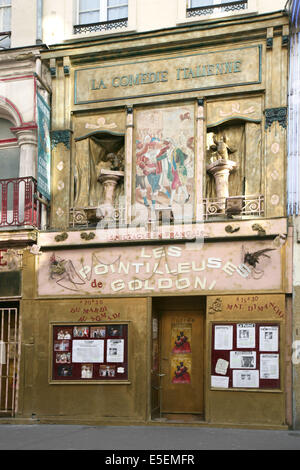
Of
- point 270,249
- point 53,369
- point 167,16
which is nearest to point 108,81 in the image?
point 167,16

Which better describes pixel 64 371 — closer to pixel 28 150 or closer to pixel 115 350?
pixel 115 350

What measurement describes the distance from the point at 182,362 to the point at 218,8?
22.9ft

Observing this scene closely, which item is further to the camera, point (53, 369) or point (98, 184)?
point (98, 184)

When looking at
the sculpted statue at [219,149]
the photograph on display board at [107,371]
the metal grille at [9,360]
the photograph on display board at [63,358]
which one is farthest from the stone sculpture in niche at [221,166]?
the metal grille at [9,360]

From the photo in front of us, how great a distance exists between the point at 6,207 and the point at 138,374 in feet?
14.2

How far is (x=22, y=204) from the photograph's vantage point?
13.2 metres

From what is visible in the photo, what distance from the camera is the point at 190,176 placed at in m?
12.8

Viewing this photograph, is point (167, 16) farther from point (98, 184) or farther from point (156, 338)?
point (156, 338)

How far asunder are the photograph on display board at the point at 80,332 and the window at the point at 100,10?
251 inches

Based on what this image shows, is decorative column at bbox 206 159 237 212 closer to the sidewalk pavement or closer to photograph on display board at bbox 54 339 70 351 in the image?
photograph on display board at bbox 54 339 70 351

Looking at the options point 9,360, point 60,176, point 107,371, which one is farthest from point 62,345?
point 60,176

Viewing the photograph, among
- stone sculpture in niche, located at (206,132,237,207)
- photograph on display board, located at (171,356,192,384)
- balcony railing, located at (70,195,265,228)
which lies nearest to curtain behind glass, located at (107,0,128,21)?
stone sculpture in niche, located at (206,132,237,207)

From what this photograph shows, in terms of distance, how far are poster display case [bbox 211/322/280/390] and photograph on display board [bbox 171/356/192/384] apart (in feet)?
3.40

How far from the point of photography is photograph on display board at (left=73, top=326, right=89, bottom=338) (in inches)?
499
